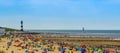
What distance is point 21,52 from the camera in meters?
27.5

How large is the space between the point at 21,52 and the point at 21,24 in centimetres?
9516

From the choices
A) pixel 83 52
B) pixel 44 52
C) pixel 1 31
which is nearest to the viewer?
pixel 83 52

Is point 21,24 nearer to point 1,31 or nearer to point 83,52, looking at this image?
point 1,31

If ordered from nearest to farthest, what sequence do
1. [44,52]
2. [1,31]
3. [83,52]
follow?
[83,52], [44,52], [1,31]

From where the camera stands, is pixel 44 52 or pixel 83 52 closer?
pixel 83 52

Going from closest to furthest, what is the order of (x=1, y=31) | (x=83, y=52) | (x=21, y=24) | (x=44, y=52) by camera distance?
(x=83, y=52), (x=44, y=52), (x=1, y=31), (x=21, y=24)

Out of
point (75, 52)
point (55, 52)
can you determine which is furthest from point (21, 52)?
point (75, 52)

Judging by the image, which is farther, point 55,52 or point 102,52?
point 55,52

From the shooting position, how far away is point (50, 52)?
94.2 ft

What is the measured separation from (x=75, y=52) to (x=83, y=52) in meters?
2.99

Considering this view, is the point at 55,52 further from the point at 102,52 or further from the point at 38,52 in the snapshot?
the point at 102,52

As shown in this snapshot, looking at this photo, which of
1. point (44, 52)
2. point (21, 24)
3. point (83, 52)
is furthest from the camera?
point (21, 24)

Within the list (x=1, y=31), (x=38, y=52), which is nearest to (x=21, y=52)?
(x=38, y=52)

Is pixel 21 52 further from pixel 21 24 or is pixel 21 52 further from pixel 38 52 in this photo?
pixel 21 24
